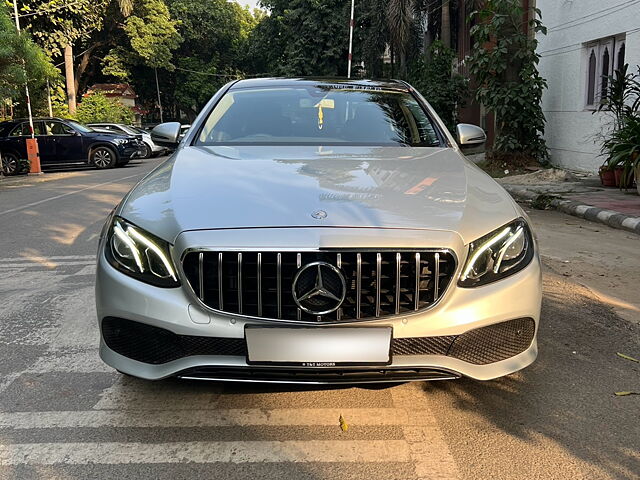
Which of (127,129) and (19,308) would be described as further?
(127,129)

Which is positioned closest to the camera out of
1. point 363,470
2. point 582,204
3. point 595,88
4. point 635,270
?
point 363,470

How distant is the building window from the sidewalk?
1.66 m

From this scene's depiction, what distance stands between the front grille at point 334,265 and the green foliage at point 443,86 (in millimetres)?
16703

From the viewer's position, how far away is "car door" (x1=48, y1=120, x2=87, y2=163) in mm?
18016

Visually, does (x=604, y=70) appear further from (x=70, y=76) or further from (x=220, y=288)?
(x=70, y=76)

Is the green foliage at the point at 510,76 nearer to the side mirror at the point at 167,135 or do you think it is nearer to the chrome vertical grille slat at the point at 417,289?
the side mirror at the point at 167,135

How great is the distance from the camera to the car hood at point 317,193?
2.45 metres

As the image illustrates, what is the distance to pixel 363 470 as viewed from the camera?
228 centimetres

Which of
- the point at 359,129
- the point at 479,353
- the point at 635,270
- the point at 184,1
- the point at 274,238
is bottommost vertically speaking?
the point at 635,270

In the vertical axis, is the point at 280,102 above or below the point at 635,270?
above

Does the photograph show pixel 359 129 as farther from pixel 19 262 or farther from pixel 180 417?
pixel 19 262

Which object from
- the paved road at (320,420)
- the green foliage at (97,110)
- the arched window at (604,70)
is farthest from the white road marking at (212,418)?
the green foliage at (97,110)

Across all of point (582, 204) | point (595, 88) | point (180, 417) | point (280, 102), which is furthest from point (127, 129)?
point (180, 417)

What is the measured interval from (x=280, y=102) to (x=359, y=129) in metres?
0.60
